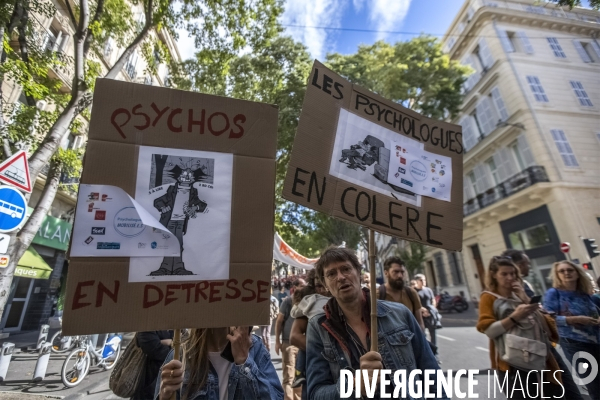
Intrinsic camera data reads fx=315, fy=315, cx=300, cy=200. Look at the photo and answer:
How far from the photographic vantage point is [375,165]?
6.05 feet

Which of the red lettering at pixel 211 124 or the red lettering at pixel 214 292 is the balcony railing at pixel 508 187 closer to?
the red lettering at pixel 211 124

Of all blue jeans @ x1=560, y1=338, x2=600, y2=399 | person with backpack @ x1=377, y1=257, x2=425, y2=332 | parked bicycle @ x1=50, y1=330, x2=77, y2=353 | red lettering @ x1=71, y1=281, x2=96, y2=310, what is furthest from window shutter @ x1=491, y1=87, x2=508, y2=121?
parked bicycle @ x1=50, y1=330, x2=77, y2=353

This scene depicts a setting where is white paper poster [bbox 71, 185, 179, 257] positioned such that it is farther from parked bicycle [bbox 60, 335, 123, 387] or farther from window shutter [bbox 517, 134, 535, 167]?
window shutter [bbox 517, 134, 535, 167]

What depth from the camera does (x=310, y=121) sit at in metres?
1.76

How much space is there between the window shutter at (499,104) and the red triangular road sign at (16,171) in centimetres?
1899

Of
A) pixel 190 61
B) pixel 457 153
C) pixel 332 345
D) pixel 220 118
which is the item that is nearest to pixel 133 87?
pixel 220 118

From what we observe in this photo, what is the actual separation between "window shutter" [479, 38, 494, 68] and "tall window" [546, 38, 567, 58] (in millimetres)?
2803

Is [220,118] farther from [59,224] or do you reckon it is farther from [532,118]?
[532,118]

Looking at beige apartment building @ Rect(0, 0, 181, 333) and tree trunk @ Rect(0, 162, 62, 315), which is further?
beige apartment building @ Rect(0, 0, 181, 333)

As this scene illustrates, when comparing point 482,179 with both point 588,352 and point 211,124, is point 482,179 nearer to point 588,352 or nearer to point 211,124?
point 588,352

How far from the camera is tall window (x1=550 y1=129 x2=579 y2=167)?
1391 cm

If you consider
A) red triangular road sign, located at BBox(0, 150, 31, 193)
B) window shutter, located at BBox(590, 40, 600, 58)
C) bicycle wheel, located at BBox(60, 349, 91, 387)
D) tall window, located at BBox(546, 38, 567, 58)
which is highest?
tall window, located at BBox(546, 38, 567, 58)

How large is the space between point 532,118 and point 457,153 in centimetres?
1633

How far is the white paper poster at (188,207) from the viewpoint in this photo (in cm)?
147
